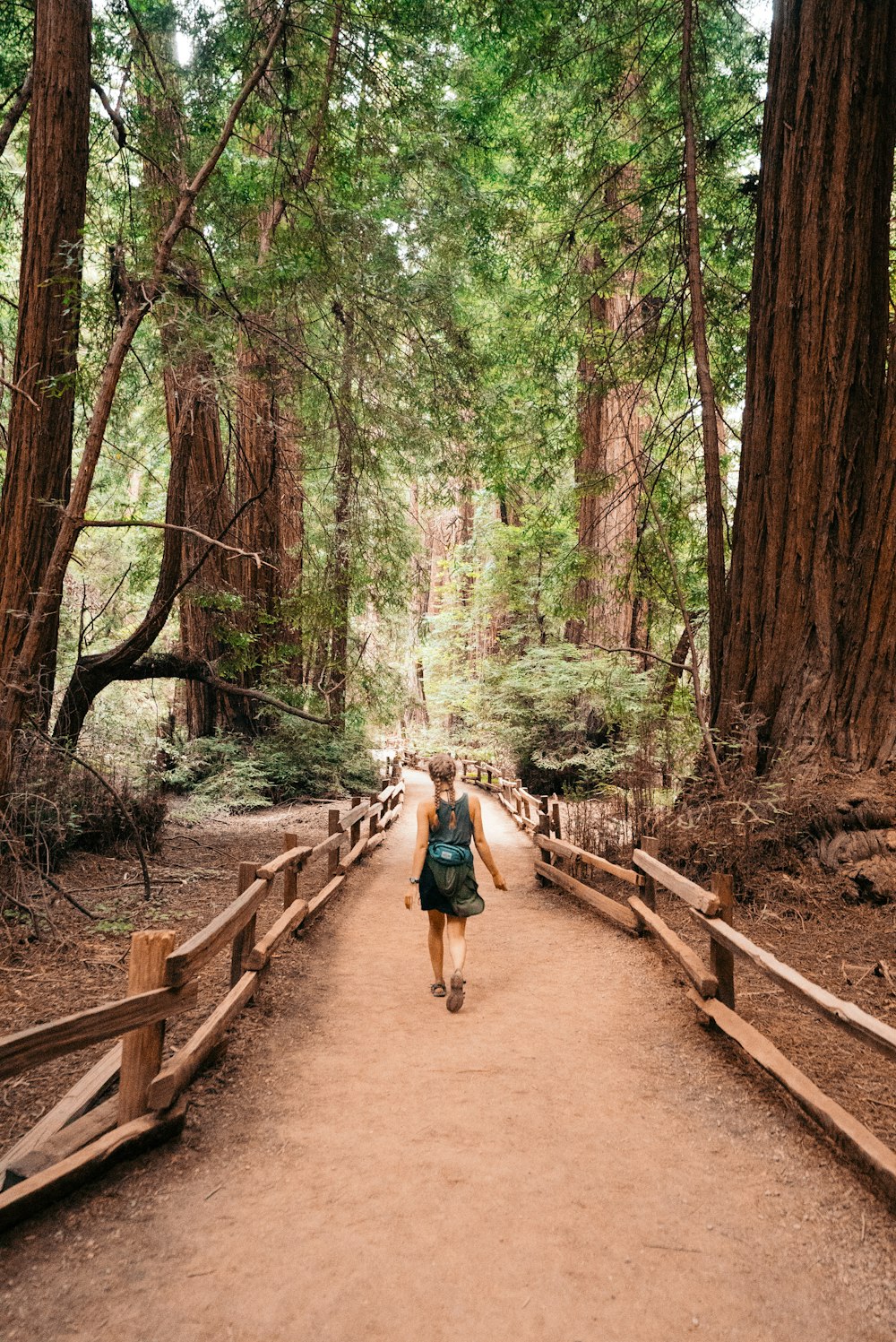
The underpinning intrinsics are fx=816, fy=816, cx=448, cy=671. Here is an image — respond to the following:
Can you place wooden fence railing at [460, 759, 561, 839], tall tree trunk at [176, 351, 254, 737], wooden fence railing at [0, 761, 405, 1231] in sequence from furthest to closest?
wooden fence railing at [460, 759, 561, 839]
tall tree trunk at [176, 351, 254, 737]
wooden fence railing at [0, 761, 405, 1231]

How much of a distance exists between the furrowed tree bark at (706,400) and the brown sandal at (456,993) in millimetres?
4279

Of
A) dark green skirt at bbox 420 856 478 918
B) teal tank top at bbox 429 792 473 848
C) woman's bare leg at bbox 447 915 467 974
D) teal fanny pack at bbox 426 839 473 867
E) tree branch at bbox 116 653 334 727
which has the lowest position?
woman's bare leg at bbox 447 915 467 974

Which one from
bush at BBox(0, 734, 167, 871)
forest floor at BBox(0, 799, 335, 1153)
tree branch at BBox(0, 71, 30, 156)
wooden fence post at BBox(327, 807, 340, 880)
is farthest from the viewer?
wooden fence post at BBox(327, 807, 340, 880)

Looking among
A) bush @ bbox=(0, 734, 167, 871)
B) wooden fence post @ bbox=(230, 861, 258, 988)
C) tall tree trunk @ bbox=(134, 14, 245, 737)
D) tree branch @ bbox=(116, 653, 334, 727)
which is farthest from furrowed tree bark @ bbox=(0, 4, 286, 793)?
tree branch @ bbox=(116, 653, 334, 727)

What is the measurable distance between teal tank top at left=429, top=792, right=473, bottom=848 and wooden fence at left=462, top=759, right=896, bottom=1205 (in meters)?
1.46

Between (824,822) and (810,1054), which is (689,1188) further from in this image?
(824,822)

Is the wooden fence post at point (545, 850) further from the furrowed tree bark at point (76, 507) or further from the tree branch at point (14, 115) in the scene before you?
the tree branch at point (14, 115)

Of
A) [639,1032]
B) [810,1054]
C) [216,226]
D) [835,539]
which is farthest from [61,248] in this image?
[810,1054]

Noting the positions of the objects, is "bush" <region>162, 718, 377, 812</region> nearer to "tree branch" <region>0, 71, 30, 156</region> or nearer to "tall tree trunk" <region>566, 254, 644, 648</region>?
"tall tree trunk" <region>566, 254, 644, 648</region>

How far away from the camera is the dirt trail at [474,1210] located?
2520mm

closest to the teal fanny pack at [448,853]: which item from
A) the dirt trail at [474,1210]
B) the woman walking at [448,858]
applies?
the woman walking at [448,858]

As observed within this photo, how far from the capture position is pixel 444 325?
11172 millimetres

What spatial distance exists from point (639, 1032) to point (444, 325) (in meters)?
9.36

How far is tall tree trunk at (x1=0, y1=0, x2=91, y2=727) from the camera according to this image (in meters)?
7.05
